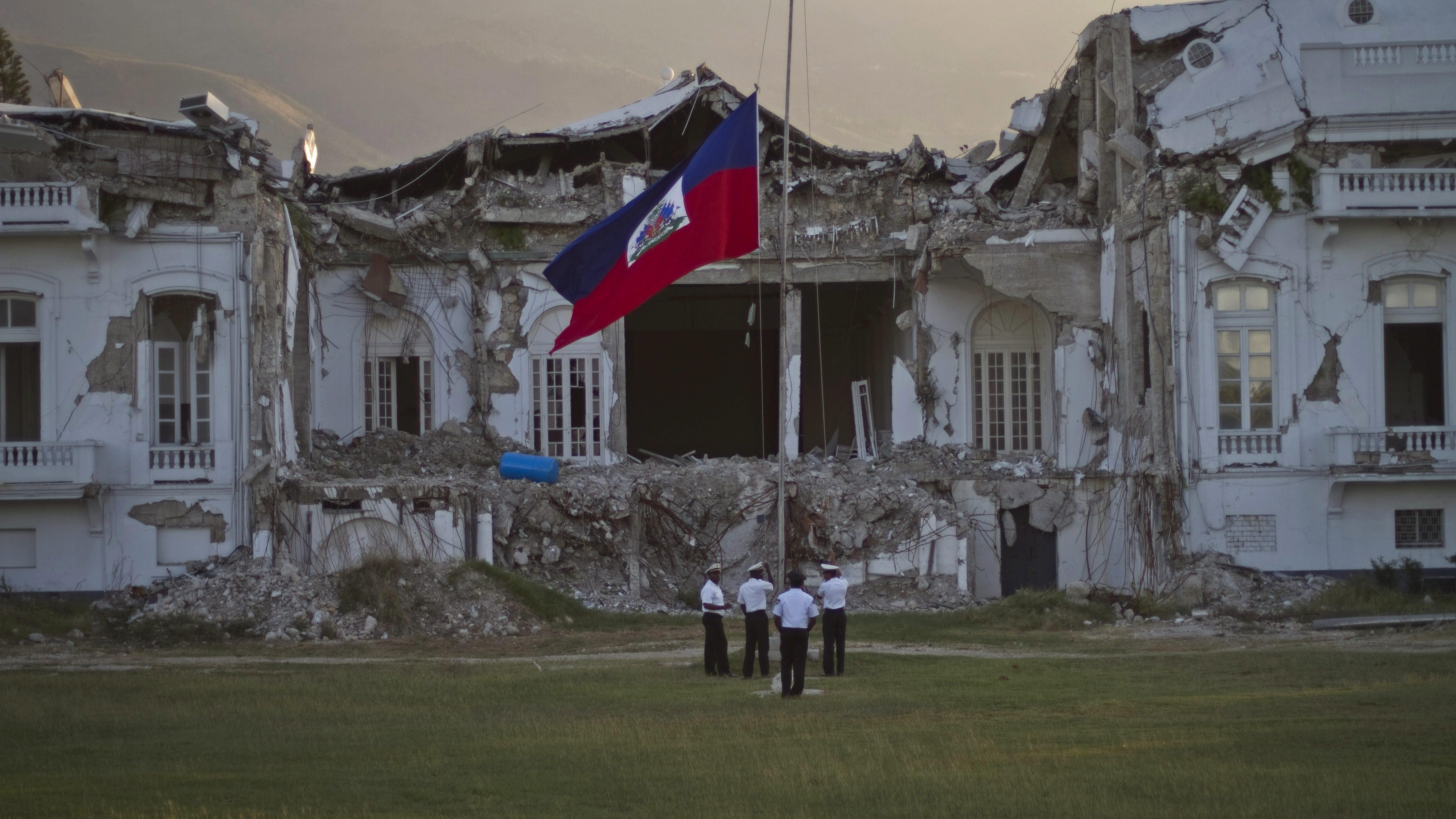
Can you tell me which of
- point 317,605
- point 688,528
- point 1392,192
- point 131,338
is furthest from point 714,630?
point 1392,192

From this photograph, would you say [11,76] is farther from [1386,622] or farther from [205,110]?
[1386,622]

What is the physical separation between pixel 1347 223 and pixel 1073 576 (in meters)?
7.97

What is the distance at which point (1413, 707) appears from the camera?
12906 millimetres

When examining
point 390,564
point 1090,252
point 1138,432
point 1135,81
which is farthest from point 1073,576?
point 390,564

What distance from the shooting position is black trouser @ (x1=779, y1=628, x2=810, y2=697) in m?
14.7

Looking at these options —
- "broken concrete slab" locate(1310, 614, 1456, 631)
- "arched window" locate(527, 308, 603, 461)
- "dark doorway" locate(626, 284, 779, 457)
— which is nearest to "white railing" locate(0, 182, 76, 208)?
"arched window" locate(527, 308, 603, 461)

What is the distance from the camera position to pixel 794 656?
48.6 ft

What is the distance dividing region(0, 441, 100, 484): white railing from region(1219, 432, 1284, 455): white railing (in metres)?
19.0

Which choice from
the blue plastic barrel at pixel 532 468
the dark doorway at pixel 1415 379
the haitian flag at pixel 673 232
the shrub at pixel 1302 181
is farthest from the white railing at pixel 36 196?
the dark doorway at pixel 1415 379

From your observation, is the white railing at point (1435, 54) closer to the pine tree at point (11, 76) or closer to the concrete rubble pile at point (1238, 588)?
the concrete rubble pile at point (1238, 588)

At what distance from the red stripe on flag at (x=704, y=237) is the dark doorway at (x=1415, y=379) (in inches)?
642

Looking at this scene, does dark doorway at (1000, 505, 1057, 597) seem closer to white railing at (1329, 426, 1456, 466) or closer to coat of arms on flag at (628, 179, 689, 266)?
white railing at (1329, 426, 1456, 466)

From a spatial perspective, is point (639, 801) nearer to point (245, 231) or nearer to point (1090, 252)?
point (245, 231)

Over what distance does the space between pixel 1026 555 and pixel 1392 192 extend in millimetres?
9109
